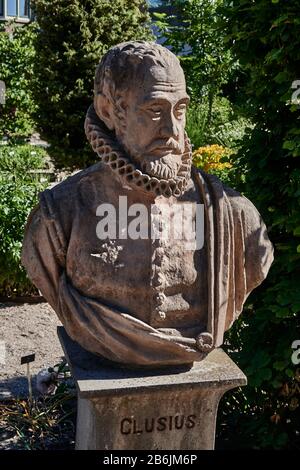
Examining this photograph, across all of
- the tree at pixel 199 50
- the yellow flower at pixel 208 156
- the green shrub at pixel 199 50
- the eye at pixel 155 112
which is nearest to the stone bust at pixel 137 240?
the eye at pixel 155 112

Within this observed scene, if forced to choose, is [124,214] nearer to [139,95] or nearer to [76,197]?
[76,197]

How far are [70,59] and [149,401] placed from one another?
27.0 ft

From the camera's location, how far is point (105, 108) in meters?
2.63

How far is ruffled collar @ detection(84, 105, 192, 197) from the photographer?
8.46 feet

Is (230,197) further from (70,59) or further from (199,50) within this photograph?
(199,50)

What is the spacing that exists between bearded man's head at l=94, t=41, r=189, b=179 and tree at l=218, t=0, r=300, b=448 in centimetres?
111

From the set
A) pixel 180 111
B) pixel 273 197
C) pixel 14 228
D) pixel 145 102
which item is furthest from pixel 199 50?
pixel 145 102

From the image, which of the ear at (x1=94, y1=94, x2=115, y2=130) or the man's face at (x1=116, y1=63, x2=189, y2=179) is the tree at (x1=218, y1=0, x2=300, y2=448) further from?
the ear at (x1=94, y1=94, x2=115, y2=130)

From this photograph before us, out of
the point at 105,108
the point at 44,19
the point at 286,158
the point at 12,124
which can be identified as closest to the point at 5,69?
the point at 12,124

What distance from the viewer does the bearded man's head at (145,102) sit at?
251 cm

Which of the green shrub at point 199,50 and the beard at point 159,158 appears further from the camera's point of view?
the green shrub at point 199,50

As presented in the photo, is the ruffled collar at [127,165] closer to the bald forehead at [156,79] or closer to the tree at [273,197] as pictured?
the bald forehead at [156,79]

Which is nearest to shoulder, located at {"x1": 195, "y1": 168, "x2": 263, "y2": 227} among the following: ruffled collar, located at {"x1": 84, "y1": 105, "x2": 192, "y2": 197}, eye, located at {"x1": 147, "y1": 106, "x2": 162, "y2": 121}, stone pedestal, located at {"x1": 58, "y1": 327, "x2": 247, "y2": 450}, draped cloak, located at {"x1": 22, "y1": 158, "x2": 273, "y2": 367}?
draped cloak, located at {"x1": 22, "y1": 158, "x2": 273, "y2": 367}

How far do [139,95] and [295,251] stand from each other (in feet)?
5.08
